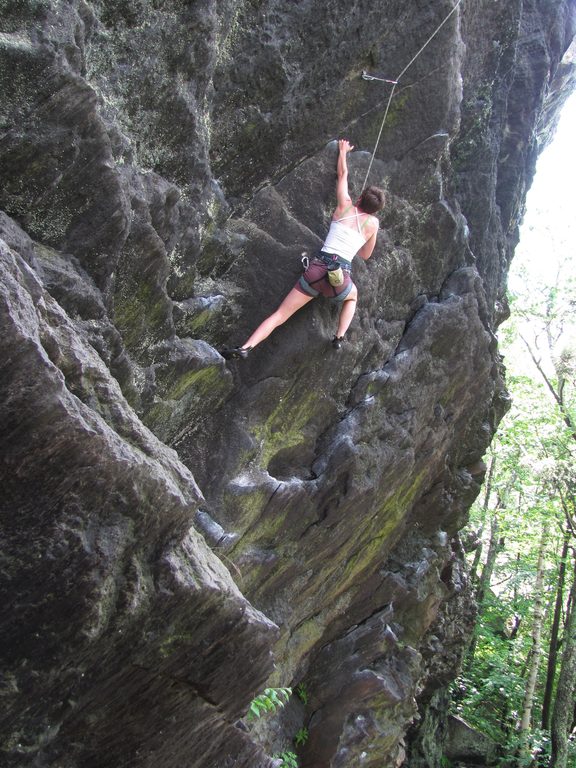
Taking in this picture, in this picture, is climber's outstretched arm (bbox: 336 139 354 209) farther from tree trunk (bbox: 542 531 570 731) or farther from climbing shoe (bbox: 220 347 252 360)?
tree trunk (bbox: 542 531 570 731)

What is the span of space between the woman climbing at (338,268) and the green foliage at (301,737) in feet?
20.5

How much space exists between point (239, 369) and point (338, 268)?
69.9 inches

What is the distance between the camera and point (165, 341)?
7.41m

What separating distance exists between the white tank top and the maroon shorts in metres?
0.21

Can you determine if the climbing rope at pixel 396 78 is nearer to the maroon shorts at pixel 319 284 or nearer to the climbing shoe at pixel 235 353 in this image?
the maroon shorts at pixel 319 284

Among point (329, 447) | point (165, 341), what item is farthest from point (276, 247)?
point (329, 447)

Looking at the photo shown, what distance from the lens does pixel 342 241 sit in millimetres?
8336

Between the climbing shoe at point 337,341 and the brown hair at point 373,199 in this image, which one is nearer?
the brown hair at point 373,199

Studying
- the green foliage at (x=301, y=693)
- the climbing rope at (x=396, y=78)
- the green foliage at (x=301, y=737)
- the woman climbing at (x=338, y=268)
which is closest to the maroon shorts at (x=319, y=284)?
the woman climbing at (x=338, y=268)

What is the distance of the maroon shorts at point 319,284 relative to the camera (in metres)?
8.20

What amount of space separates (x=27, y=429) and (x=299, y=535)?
18.7ft

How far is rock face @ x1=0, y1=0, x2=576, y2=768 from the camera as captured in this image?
4508mm

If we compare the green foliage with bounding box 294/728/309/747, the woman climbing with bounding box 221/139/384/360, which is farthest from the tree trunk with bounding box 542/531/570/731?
the woman climbing with bounding box 221/139/384/360

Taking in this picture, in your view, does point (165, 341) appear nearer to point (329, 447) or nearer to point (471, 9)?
point (329, 447)
